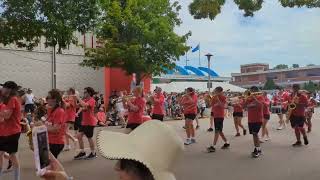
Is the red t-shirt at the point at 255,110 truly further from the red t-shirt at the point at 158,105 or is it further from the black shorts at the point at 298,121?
the red t-shirt at the point at 158,105

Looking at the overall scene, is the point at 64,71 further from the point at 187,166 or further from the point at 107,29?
the point at 187,166

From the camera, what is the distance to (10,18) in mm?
14430

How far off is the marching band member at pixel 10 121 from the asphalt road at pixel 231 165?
114 cm

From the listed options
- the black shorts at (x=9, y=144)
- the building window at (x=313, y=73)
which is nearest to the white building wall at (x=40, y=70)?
the black shorts at (x=9, y=144)

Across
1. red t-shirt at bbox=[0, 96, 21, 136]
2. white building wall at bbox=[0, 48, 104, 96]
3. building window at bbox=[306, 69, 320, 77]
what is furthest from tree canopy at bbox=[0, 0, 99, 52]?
building window at bbox=[306, 69, 320, 77]

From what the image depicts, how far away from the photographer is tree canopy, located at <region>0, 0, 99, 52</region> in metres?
14.0

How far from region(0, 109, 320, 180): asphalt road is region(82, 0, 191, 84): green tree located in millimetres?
15293

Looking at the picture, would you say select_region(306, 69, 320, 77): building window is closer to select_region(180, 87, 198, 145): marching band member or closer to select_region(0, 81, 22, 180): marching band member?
select_region(180, 87, 198, 145): marching band member

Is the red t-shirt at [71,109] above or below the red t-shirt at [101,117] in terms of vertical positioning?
above

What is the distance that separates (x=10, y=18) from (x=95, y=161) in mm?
5419

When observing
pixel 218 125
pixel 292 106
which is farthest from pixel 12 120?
pixel 292 106

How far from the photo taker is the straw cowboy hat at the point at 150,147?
6.82 ft

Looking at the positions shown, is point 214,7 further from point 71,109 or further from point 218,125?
point 71,109

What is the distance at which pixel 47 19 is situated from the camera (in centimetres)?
1417
